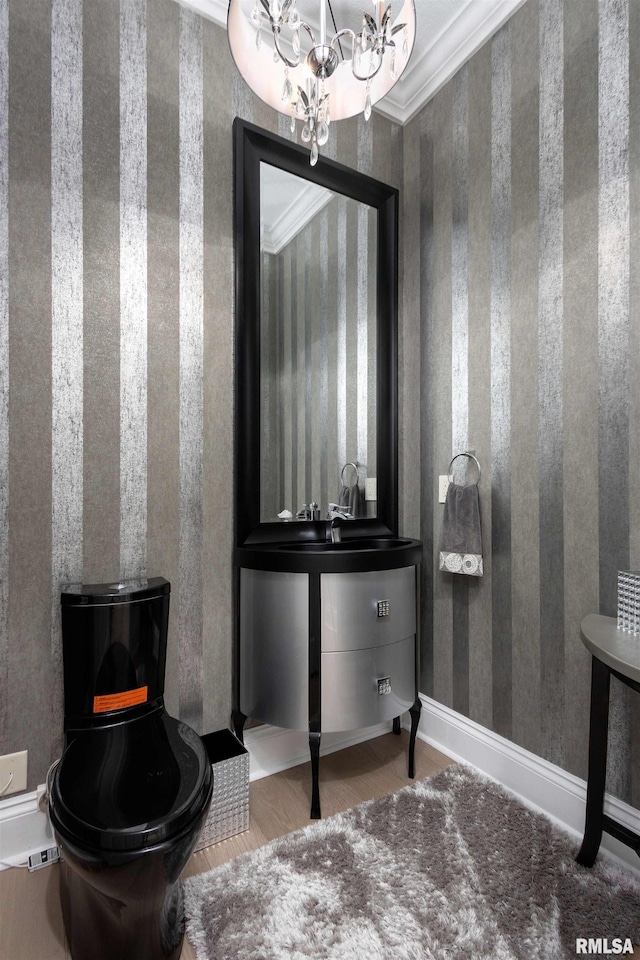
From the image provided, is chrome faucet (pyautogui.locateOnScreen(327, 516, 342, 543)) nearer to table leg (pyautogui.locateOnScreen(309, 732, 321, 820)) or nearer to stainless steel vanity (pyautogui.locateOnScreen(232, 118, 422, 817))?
stainless steel vanity (pyautogui.locateOnScreen(232, 118, 422, 817))

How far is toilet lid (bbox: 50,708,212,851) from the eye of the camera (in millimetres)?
990

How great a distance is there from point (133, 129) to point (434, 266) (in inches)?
49.3

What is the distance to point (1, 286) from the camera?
1439mm

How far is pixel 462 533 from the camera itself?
1.87m

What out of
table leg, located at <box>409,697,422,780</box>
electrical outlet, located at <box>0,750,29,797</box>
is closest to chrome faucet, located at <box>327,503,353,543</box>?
table leg, located at <box>409,697,422,780</box>

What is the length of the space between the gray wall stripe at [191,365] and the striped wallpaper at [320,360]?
0.26 metres

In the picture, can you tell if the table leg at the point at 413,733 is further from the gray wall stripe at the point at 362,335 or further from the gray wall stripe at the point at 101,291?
the gray wall stripe at the point at 101,291

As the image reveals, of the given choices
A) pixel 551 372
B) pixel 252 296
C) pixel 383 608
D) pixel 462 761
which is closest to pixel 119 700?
pixel 383 608

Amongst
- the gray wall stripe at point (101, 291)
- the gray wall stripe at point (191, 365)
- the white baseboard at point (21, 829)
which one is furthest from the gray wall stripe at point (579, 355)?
the white baseboard at point (21, 829)

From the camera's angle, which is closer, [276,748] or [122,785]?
[122,785]

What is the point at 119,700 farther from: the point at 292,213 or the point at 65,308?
the point at 292,213

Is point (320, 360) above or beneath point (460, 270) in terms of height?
beneath

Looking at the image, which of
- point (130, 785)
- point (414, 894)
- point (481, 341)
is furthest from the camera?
point (481, 341)

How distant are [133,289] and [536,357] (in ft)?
4.58
